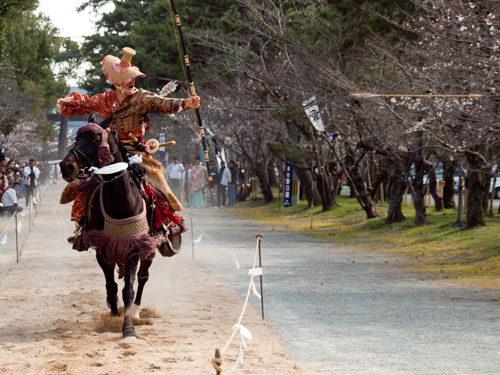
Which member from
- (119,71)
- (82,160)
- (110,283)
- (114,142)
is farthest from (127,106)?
(110,283)

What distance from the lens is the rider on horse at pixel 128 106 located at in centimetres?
996

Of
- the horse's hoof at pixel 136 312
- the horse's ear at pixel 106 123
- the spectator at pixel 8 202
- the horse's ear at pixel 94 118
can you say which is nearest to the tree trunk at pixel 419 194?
the horse's hoof at pixel 136 312

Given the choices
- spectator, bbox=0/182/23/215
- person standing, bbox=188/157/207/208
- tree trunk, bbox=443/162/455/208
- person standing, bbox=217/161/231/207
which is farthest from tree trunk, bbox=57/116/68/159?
tree trunk, bbox=443/162/455/208

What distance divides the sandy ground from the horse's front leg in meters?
0.15

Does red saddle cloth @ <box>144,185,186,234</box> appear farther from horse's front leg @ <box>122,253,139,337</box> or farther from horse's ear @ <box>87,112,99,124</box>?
horse's ear @ <box>87,112,99,124</box>

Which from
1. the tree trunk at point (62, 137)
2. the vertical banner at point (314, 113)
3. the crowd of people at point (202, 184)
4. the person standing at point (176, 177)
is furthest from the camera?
the tree trunk at point (62, 137)

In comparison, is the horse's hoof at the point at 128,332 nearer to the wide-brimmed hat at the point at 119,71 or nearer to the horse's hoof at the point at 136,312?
the horse's hoof at the point at 136,312

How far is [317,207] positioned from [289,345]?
2437cm

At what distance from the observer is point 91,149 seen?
851 centimetres

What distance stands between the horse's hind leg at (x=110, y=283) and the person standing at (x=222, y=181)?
2710 centimetres

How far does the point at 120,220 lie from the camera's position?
361 inches

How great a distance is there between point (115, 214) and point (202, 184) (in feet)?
89.3

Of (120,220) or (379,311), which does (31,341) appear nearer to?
(120,220)

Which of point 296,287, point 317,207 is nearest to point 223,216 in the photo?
point 317,207
